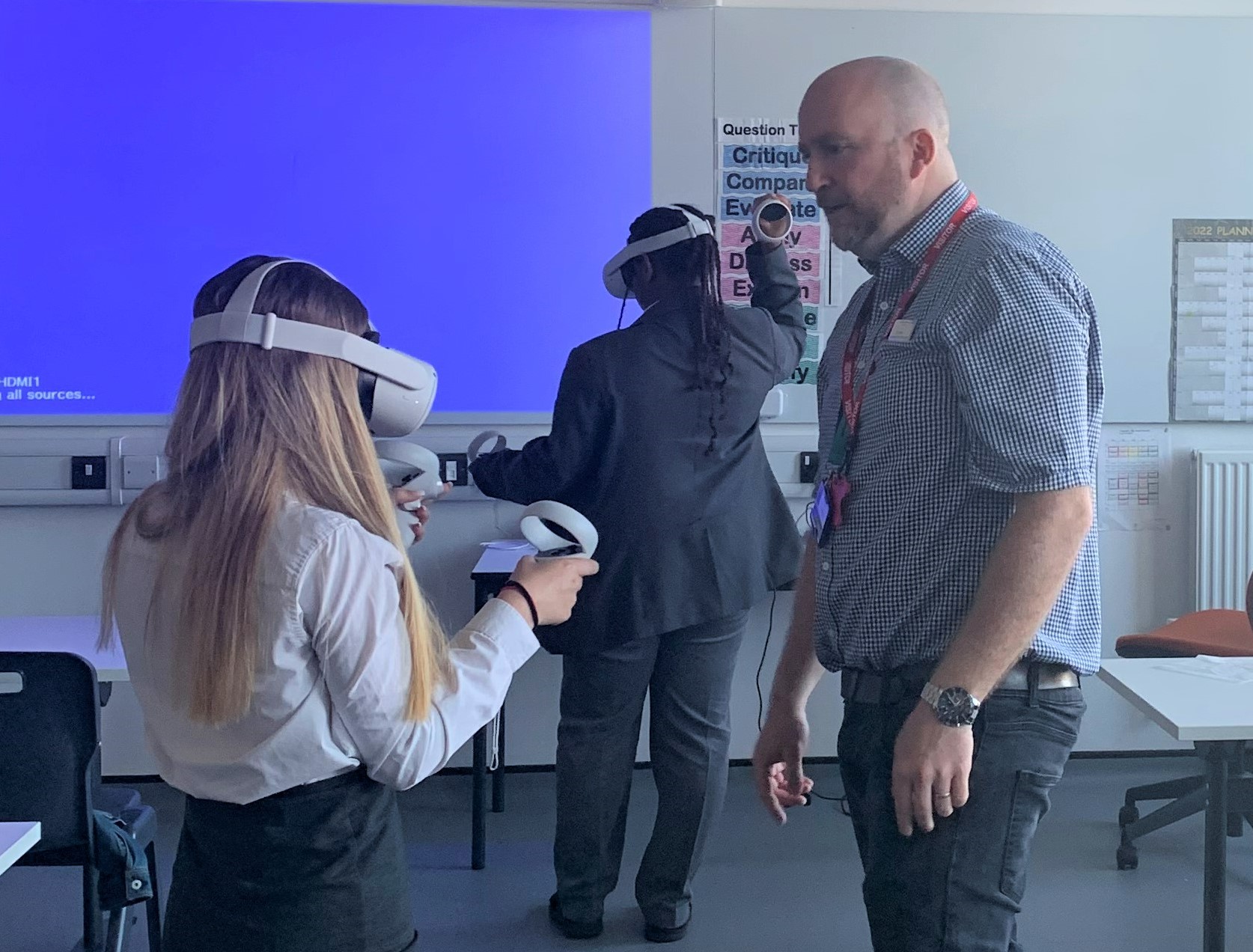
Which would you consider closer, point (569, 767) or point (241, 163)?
point (569, 767)

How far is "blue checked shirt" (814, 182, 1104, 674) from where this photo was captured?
1.21 meters

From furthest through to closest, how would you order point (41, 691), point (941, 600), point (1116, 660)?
point (1116, 660)
point (41, 691)
point (941, 600)

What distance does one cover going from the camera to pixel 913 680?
1.34 m

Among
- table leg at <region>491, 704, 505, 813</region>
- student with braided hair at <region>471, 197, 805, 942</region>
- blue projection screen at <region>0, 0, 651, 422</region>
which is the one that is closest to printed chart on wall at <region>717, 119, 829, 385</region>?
blue projection screen at <region>0, 0, 651, 422</region>

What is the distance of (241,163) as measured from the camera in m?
3.49

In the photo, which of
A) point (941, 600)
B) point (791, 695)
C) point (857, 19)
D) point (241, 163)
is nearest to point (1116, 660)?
point (791, 695)

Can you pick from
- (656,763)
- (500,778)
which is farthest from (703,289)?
(500,778)

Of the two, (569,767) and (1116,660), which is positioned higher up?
(1116,660)

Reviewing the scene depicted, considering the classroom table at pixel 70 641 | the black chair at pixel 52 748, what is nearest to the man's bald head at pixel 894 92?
the black chair at pixel 52 748

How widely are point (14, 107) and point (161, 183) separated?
0.47 m

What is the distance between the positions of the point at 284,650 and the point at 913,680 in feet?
2.30

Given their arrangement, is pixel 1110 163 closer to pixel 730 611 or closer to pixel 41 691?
pixel 730 611

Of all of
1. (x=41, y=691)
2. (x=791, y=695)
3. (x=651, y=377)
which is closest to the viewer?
(x=791, y=695)

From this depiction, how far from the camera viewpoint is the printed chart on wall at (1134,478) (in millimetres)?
3811
